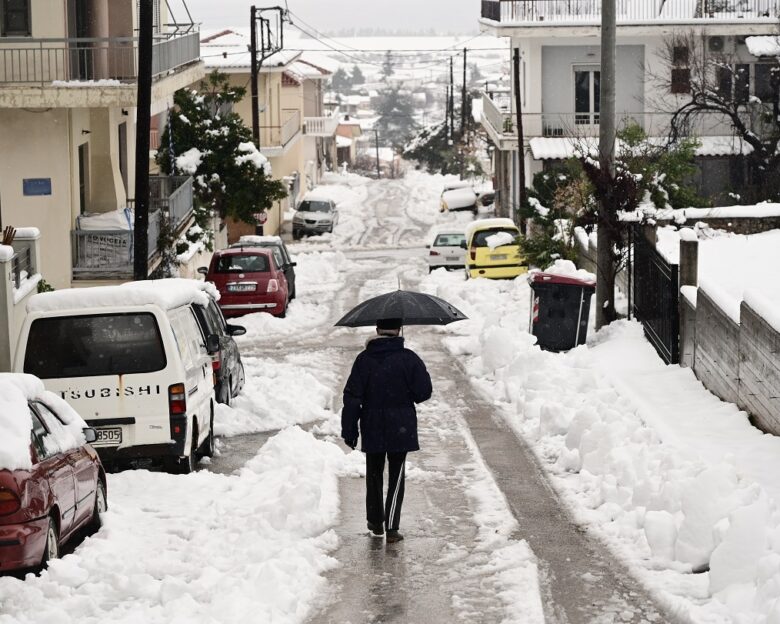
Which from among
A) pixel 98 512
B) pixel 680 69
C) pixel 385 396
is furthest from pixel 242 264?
pixel 680 69

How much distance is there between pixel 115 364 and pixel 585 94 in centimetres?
3732

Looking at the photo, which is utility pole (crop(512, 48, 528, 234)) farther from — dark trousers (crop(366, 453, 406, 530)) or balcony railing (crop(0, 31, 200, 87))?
dark trousers (crop(366, 453, 406, 530))

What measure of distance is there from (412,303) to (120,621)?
4.38 metres

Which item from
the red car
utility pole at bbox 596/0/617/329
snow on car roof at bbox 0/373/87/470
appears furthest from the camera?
the red car

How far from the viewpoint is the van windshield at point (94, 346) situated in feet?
45.3

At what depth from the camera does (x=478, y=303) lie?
30.8m

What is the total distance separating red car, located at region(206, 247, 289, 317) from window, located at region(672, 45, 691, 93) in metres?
22.0

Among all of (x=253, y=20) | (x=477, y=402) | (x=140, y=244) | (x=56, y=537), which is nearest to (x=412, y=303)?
(x=56, y=537)

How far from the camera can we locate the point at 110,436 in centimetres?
1389

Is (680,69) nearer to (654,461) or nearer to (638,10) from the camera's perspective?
(638,10)

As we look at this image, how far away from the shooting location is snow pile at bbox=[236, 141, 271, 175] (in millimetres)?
41781

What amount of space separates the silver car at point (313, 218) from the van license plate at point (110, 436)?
4942 centimetres

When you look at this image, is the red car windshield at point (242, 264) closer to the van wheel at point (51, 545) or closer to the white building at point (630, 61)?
the white building at point (630, 61)

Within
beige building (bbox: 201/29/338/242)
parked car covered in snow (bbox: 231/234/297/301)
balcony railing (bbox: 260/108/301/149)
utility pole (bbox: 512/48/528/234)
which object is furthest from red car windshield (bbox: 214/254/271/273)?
balcony railing (bbox: 260/108/301/149)
